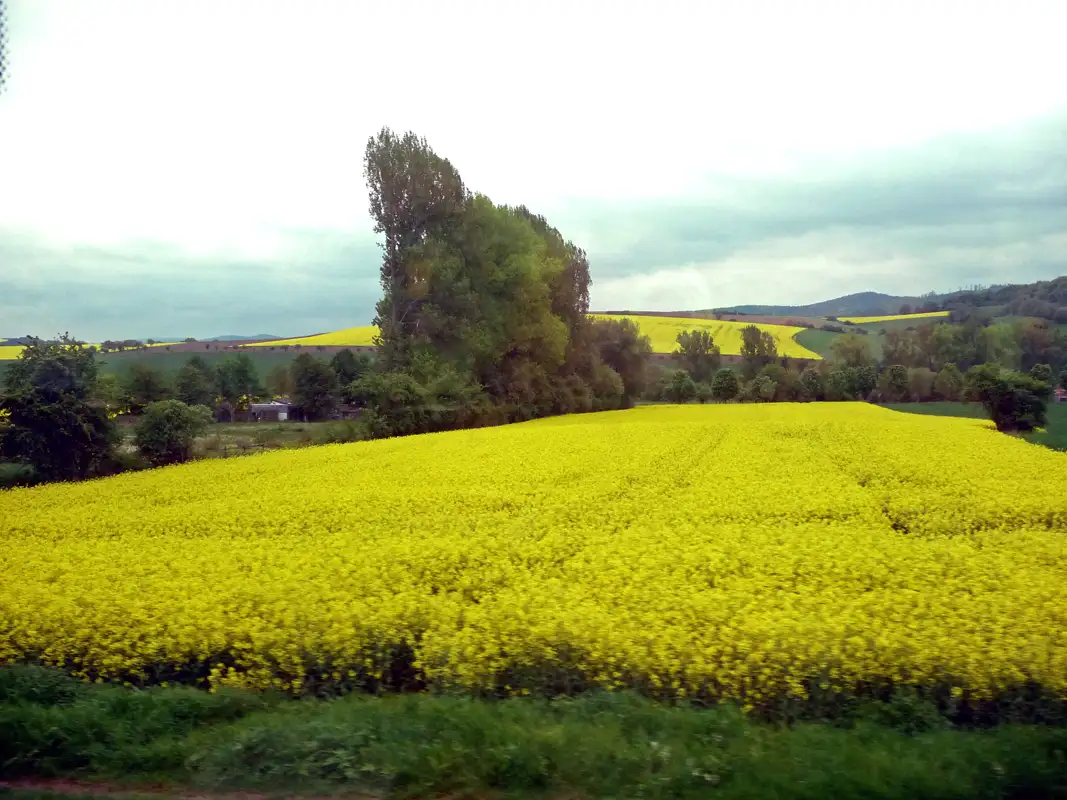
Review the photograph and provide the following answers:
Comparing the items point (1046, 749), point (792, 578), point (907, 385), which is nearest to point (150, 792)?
point (1046, 749)

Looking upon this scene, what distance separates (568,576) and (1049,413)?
40.9 meters

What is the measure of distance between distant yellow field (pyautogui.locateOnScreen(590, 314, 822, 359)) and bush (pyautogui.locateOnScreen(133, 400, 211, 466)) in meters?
51.9

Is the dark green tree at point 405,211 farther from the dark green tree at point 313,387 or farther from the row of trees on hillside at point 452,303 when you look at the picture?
the dark green tree at point 313,387

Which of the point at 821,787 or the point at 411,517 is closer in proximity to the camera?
the point at 821,787

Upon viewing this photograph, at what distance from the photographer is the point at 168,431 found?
57.9 ft

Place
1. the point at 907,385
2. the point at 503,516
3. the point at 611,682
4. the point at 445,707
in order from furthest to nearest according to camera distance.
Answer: the point at 907,385 → the point at 503,516 → the point at 611,682 → the point at 445,707

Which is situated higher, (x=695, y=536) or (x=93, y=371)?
(x=93, y=371)

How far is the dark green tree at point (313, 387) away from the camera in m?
39.9

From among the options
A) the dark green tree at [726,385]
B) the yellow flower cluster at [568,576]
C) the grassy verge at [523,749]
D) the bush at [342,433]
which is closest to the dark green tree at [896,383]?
the dark green tree at [726,385]

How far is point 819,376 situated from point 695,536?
46439 mm

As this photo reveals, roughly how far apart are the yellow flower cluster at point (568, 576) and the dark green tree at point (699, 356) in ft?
160

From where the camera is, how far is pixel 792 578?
24.3 feet

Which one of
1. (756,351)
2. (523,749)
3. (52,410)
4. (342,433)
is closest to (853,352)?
(756,351)

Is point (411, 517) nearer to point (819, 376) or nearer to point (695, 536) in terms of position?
point (695, 536)
